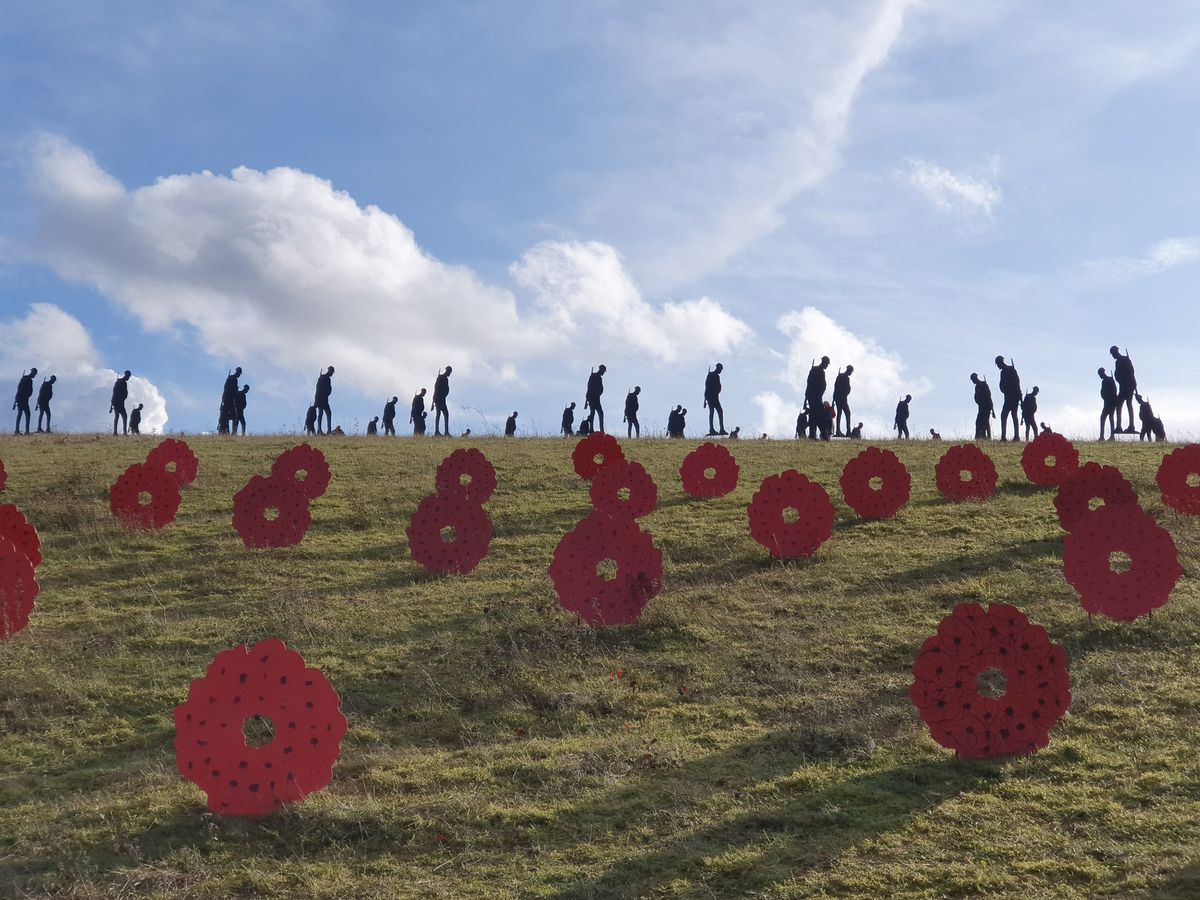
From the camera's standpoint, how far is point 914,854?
789cm

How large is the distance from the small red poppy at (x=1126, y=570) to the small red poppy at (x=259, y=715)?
919 centimetres

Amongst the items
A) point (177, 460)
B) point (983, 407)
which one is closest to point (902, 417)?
point (983, 407)

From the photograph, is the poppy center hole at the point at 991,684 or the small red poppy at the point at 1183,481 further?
the small red poppy at the point at 1183,481

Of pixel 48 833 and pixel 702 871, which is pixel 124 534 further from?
pixel 702 871

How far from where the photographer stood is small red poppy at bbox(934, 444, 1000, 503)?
22.0 m

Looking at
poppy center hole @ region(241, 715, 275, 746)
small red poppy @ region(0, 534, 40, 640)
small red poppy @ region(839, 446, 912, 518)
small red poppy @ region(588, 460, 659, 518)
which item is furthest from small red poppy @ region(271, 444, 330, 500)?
small red poppy @ region(839, 446, 912, 518)

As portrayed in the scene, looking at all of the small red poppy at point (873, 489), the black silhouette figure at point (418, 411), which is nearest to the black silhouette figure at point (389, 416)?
the black silhouette figure at point (418, 411)

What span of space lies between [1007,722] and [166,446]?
18.0 metres

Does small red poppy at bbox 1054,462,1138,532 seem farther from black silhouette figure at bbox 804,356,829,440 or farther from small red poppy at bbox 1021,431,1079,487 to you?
black silhouette figure at bbox 804,356,829,440

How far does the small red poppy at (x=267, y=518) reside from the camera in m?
18.5

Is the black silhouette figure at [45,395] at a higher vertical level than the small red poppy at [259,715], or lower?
higher

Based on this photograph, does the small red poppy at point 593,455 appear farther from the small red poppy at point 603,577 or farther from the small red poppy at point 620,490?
the small red poppy at point 603,577

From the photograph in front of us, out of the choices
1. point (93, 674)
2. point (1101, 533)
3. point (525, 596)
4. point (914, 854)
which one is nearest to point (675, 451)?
point (525, 596)

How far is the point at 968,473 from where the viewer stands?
2220cm
